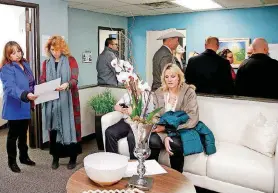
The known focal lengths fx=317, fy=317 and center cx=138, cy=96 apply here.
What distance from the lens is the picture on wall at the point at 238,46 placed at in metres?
6.21

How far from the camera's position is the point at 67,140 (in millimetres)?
3498

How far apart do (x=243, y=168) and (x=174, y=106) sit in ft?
2.77

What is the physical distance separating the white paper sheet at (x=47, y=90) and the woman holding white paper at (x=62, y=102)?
2.8 inches

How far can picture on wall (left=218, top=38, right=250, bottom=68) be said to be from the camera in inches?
244

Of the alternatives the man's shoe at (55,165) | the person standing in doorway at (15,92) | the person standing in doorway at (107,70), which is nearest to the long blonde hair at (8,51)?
the person standing in doorway at (15,92)

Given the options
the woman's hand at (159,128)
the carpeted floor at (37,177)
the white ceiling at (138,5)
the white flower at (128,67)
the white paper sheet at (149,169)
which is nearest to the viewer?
the white flower at (128,67)

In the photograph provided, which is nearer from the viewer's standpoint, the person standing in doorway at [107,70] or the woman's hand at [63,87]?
the woman's hand at [63,87]

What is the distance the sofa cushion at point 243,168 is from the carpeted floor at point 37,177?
40 cm

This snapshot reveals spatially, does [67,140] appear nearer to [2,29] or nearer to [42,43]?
[42,43]

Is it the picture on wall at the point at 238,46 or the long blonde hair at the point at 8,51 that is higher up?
the picture on wall at the point at 238,46

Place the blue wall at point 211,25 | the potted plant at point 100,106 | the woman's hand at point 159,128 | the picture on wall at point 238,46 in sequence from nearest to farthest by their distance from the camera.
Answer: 1. the woman's hand at point 159,128
2. the potted plant at point 100,106
3. the blue wall at point 211,25
4. the picture on wall at point 238,46

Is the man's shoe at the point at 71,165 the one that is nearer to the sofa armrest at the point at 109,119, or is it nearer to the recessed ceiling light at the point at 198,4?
the sofa armrest at the point at 109,119

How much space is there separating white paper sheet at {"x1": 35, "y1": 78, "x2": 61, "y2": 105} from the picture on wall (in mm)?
4140

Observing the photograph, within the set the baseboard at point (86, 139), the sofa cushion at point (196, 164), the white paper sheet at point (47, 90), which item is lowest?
the baseboard at point (86, 139)
